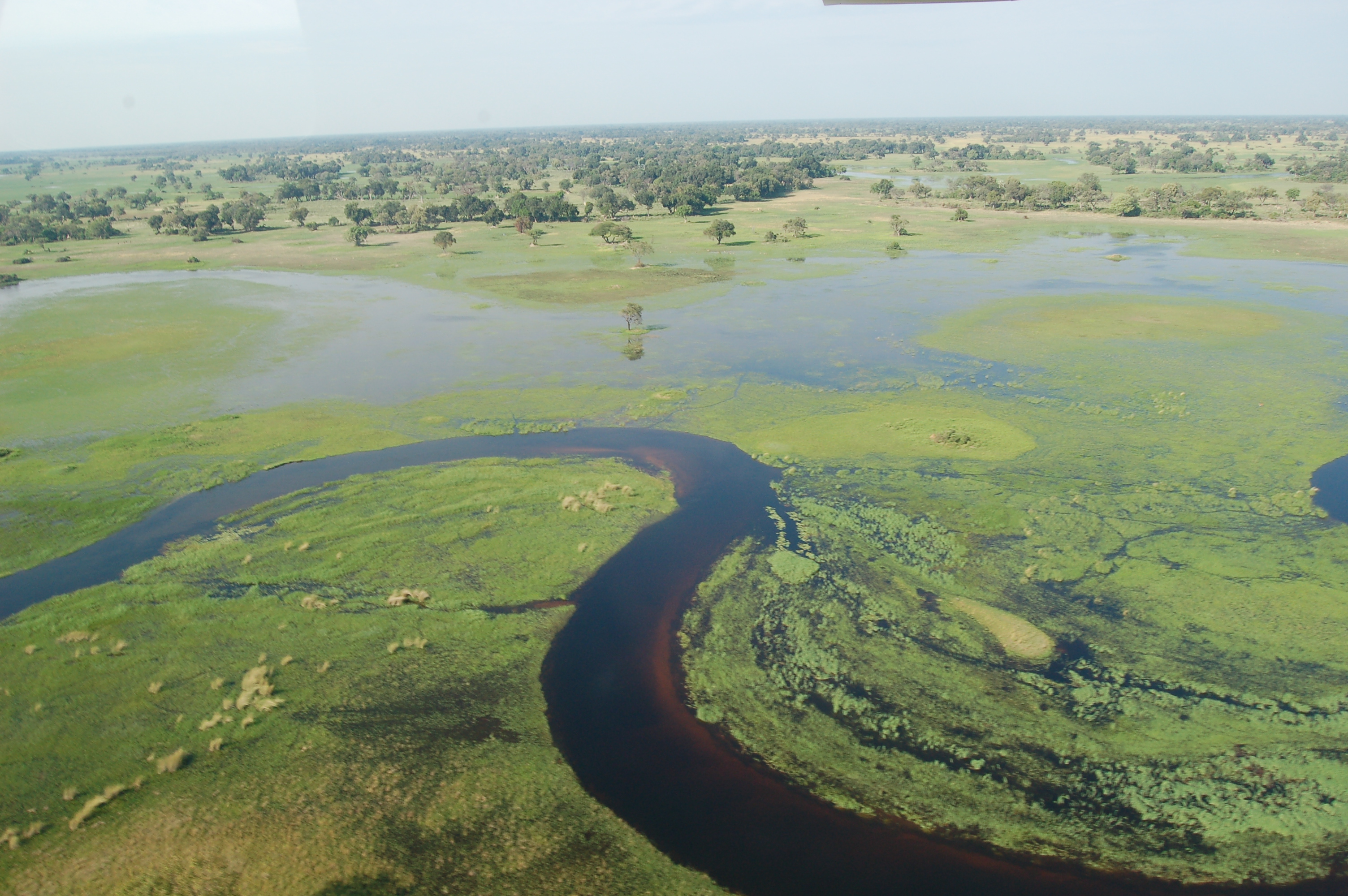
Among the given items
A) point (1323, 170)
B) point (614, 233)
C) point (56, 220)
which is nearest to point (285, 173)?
point (56, 220)

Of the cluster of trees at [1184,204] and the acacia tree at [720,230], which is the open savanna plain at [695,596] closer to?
the acacia tree at [720,230]

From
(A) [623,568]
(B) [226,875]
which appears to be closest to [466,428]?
(A) [623,568]

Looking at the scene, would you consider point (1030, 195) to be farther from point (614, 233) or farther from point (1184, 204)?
point (614, 233)

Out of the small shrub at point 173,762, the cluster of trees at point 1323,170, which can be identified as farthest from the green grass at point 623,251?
the small shrub at point 173,762

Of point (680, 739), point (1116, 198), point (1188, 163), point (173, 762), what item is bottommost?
point (680, 739)

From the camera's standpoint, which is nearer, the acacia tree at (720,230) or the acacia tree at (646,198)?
the acacia tree at (720,230)

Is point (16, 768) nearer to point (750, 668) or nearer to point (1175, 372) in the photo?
point (750, 668)
